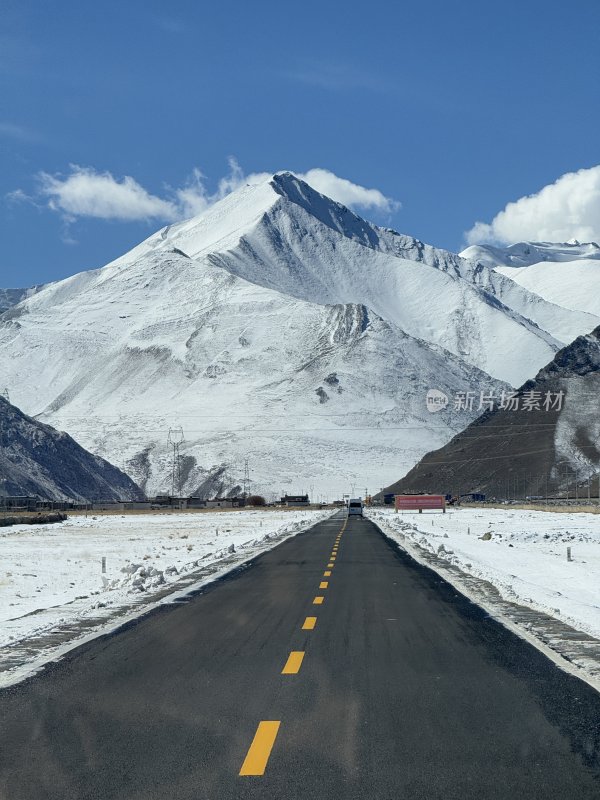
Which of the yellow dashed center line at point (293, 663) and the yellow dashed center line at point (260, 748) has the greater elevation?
the yellow dashed center line at point (293, 663)

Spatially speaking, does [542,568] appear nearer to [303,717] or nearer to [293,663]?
[293,663]

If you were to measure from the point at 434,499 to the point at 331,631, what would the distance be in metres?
117

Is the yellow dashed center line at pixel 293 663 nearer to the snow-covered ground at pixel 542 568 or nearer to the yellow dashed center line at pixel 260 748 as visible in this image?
the yellow dashed center line at pixel 260 748

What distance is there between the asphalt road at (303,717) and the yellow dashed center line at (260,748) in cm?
2

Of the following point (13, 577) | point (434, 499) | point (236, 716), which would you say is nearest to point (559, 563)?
point (13, 577)

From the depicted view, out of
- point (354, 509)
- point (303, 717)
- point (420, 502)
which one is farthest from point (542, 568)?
point (420, 502)

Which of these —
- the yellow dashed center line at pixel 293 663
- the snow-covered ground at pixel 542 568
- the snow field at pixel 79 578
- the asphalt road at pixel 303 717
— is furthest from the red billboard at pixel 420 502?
the yellow dashed center line at pixel 293 663

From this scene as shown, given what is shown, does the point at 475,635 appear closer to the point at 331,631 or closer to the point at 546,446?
the point at 331,631

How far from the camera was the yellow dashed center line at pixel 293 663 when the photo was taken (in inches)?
458

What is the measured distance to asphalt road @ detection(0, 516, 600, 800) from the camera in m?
7.09

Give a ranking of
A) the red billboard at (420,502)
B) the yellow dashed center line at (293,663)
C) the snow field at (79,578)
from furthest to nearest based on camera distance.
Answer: the red billboard at (420,502), the snow field at (79,578), the yellow dashed center line at (293,663)

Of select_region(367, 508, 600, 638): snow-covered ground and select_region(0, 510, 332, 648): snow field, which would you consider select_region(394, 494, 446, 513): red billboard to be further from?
select_region(0, 510, 332, 648): snow field

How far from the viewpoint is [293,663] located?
40.1ft

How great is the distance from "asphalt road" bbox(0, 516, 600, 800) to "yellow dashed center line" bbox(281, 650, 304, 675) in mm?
42
